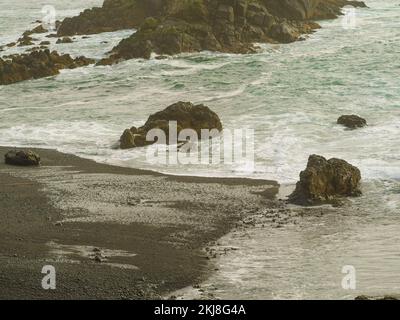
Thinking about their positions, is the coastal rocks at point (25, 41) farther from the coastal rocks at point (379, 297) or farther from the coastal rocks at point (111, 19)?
the coastal rocks at point (379, 297)

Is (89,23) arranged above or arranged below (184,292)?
above

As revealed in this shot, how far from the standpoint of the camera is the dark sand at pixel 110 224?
34.9 ft

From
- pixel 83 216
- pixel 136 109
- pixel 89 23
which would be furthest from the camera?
pixel 89 23

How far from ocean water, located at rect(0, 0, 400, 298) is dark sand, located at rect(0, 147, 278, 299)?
0.82 meters

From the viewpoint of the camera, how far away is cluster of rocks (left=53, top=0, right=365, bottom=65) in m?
38.8

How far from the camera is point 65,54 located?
38375 mm

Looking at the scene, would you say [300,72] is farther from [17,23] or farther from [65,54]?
[17,23]

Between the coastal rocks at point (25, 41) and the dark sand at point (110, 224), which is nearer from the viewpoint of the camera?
A: the dark sand at point (110, 224)

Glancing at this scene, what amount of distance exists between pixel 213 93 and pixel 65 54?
1279cm

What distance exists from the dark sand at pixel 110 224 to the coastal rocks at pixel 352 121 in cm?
597

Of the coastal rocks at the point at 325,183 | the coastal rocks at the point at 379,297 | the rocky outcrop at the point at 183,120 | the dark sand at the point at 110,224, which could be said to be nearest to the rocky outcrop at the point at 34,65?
the rocky outcrop at the point at 183,120

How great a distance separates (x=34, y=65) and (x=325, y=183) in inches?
919
